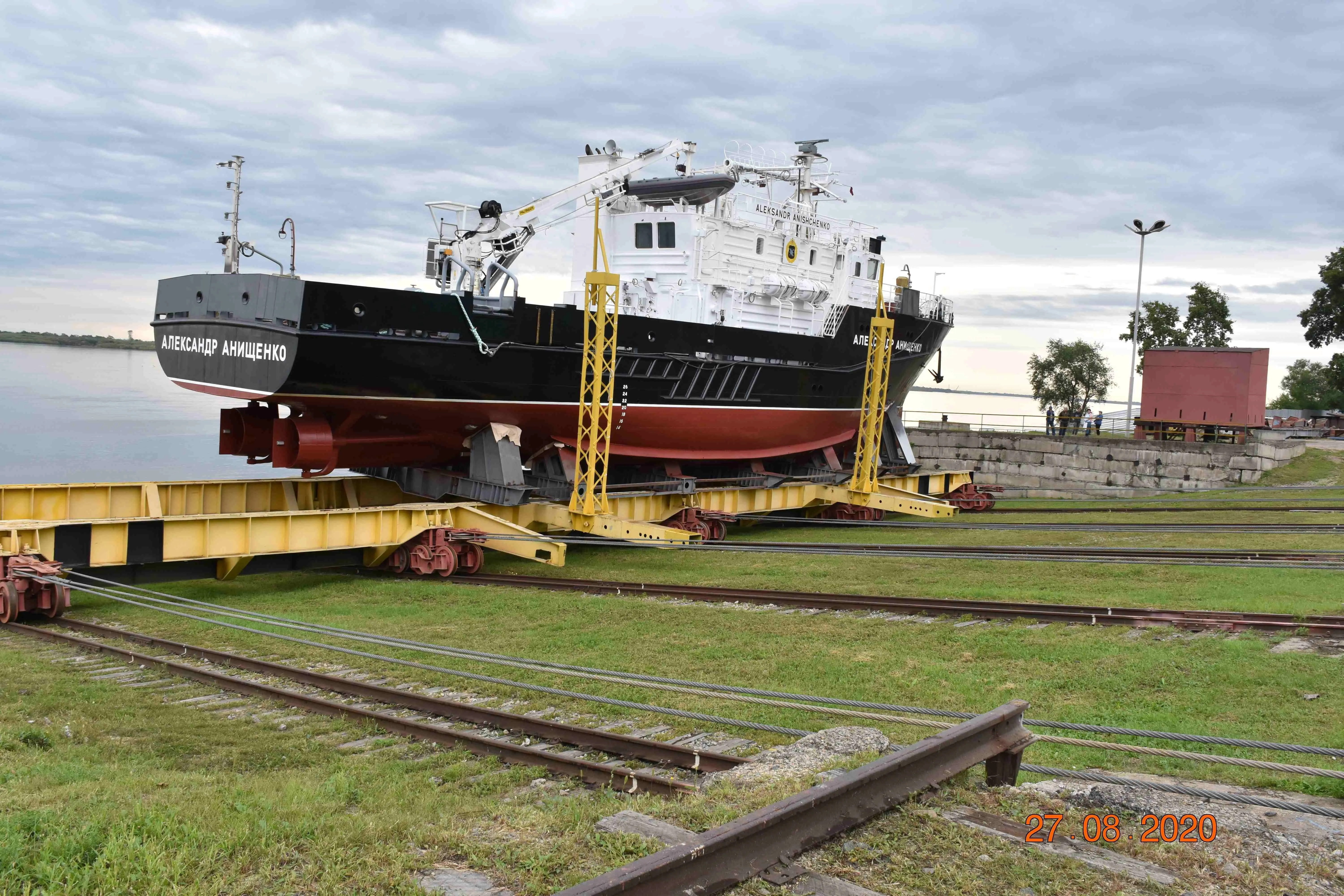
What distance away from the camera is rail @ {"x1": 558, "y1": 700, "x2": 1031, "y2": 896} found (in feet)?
10.9

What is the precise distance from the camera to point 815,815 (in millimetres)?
3863

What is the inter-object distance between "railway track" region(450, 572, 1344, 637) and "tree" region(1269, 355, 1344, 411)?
139 feet

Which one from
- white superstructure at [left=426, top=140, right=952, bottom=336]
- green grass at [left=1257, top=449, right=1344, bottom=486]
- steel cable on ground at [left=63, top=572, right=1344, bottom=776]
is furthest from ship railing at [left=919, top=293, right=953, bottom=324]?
steel cable on ground at [left=63, top=572, right=1344, bottom=776]

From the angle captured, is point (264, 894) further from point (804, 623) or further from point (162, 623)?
point (162, 623)

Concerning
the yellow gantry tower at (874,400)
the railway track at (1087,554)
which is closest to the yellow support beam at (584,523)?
the railway track at (1087,554)

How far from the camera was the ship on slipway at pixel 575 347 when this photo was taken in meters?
14.9

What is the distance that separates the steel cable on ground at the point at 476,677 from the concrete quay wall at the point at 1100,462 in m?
21.8

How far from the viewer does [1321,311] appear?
1688 inches

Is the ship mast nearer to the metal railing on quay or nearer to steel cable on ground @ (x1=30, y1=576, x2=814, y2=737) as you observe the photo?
steel cable on ground @ (x1=30, y1=576, x2=814, y2=737)

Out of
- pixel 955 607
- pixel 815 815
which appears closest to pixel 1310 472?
pixel 955 607

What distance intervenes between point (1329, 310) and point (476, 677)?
46.8 meters

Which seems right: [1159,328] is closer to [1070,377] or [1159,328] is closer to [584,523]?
[1070,377]
